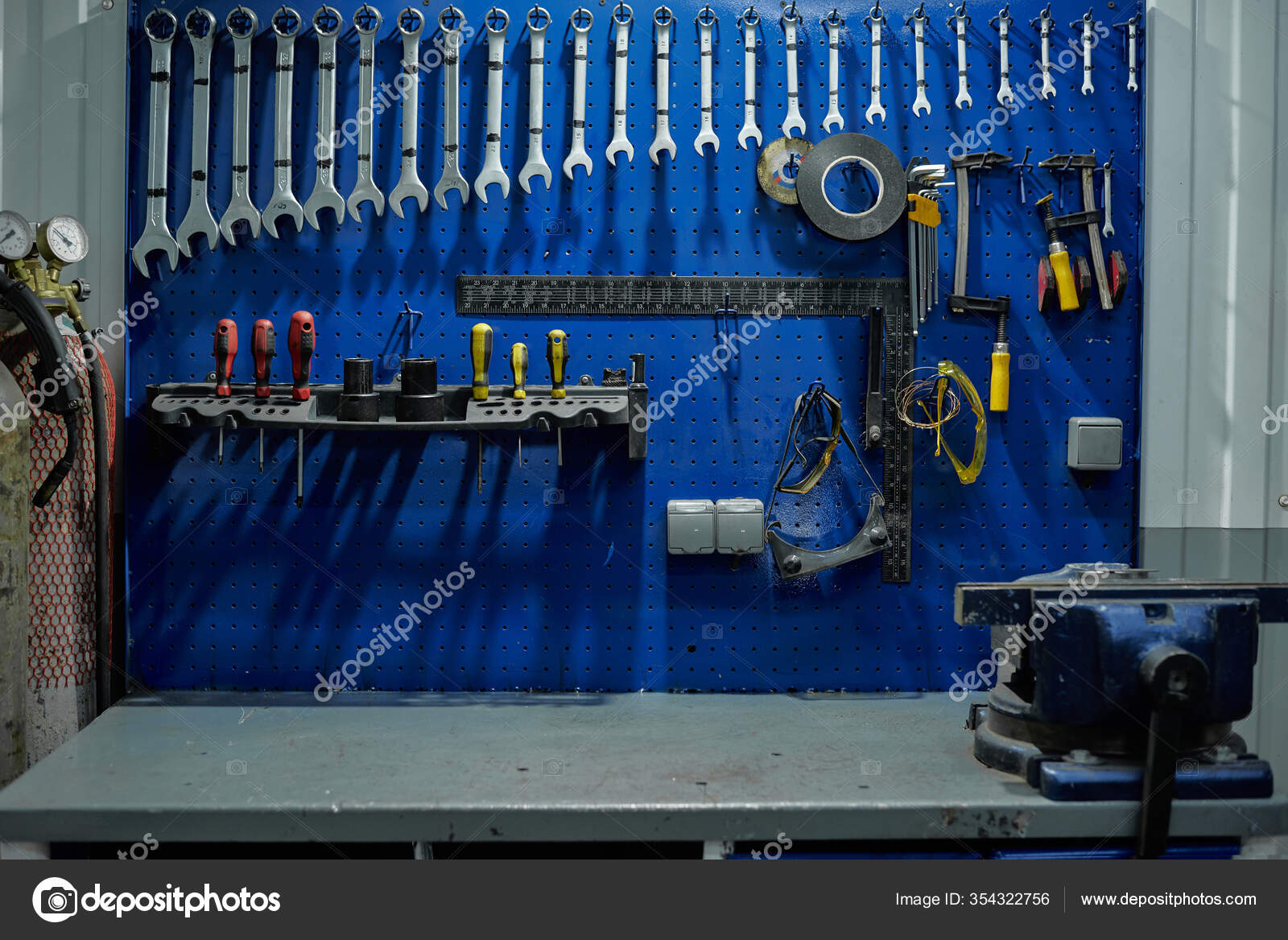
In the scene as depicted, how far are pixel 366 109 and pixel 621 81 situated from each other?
0.58 metres

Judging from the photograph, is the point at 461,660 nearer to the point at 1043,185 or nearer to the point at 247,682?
the point at 247,682

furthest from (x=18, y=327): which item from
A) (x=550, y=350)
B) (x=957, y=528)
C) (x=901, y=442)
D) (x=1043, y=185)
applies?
(x=1043, y=185)

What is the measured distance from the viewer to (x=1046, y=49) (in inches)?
89.3

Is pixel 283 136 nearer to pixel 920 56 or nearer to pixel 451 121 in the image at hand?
pixel 451 121

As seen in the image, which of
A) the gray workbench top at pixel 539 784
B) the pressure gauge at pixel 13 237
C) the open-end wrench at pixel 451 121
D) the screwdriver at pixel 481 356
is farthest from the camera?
the open-end wrench at pixel 451 121

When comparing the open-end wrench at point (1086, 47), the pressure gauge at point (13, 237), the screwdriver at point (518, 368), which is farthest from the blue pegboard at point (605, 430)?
the pressure gauge at point (13, 237)

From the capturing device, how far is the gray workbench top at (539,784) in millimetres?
1631

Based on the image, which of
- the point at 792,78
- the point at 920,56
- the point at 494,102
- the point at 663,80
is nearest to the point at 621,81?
the point at 663,80

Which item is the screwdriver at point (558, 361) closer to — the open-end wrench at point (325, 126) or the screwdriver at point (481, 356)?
the screwdriver at point (481, 356)

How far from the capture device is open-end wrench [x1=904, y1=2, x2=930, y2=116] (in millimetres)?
2264

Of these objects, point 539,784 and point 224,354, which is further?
point 224,354

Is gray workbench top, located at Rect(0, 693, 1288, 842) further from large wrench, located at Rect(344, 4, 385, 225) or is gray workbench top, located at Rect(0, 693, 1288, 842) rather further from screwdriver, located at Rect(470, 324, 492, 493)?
large wrench, located at Rect(344, 4, 385, 225)

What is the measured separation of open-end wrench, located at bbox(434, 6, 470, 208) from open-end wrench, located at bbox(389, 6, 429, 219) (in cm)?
4

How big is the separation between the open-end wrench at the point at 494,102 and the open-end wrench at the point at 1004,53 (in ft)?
3.67
